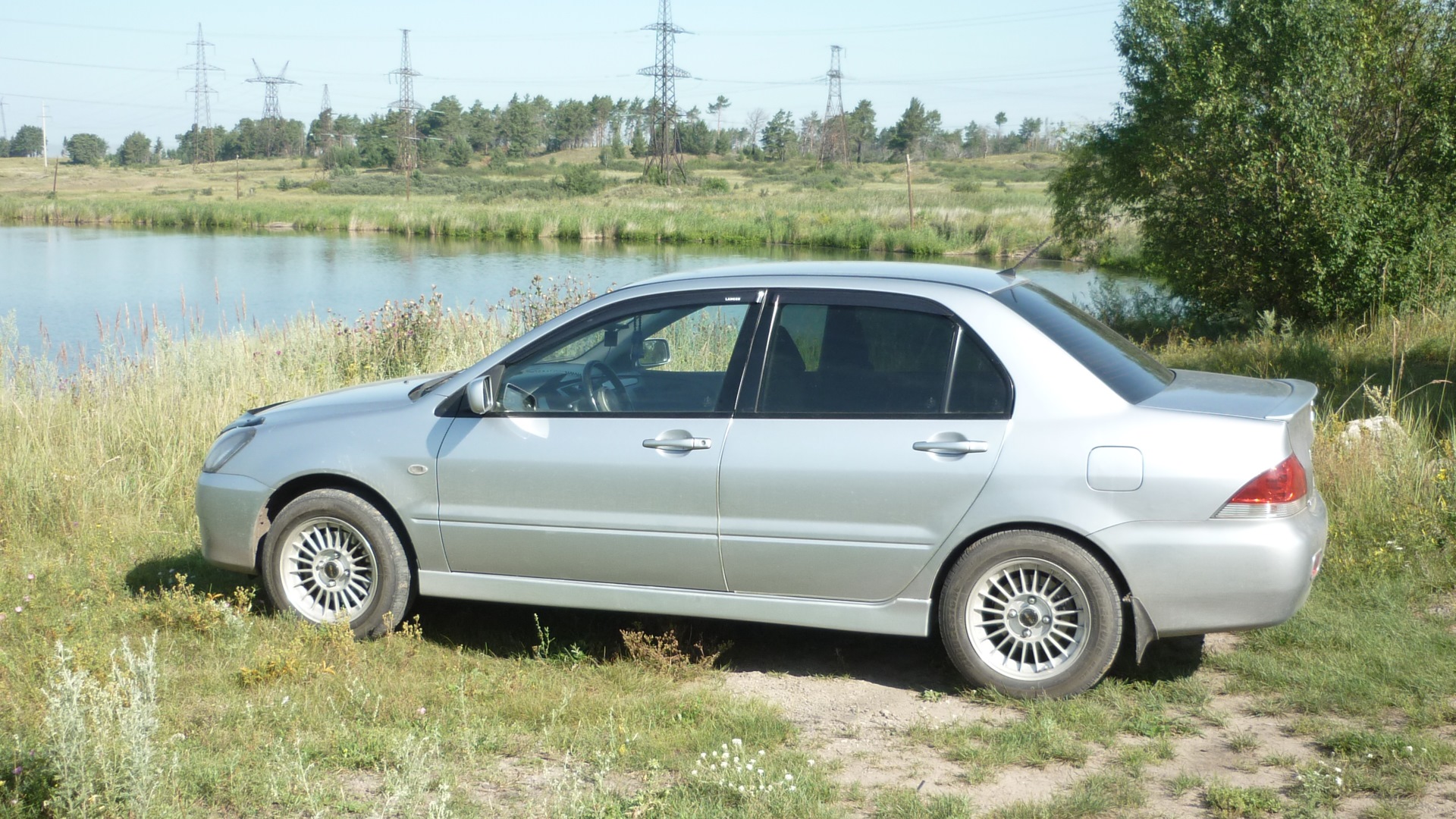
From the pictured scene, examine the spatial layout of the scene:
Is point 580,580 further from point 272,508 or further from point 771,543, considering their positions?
point 272,508

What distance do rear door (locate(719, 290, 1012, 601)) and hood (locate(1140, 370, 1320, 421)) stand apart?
2.30ft

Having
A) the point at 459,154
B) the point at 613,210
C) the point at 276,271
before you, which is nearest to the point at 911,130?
the point at 459,154

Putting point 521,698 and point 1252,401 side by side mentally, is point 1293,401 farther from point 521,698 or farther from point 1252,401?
point 521,698

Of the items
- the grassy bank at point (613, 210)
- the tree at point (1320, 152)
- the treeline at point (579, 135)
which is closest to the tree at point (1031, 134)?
the treeline at point (579, 135)

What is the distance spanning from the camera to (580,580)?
16.8ft

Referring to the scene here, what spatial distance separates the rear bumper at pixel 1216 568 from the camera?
14.4 feet

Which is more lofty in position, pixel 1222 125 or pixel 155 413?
pixel 1222 125

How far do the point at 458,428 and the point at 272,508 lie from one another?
3.81 feet

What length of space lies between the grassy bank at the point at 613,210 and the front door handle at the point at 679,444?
26.0 m

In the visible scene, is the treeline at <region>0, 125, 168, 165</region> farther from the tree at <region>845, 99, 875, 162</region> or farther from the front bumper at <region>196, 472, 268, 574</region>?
the front bumper at <region>196, 472, 268, 574</region>

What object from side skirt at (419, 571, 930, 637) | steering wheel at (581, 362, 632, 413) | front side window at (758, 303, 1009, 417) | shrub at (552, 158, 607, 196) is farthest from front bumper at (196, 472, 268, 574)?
shrub at (552, 158, 607, 196)

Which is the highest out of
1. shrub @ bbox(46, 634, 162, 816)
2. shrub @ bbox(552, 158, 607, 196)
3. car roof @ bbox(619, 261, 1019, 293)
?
shrub @ bbox(552, 158, 607, 196)

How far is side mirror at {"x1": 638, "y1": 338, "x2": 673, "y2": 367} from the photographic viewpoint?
5578 mm

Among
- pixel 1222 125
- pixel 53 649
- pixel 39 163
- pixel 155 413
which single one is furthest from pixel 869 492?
pixel 39 163
